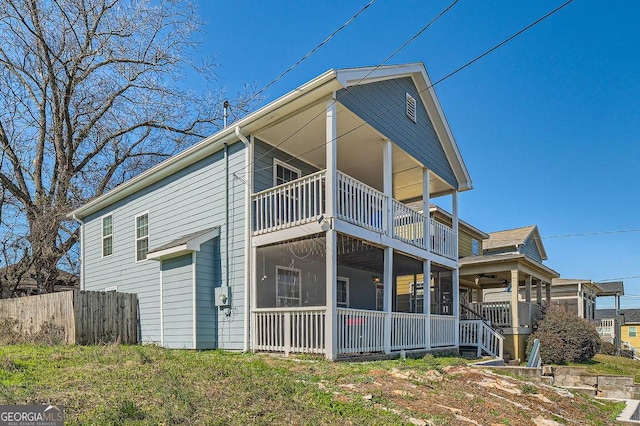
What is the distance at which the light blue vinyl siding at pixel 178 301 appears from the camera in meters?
10.6

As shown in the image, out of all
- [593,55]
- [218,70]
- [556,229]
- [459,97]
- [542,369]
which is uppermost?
[218,70]

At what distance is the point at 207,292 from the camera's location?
10.7m

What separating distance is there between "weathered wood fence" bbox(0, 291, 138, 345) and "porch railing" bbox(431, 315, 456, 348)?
333 inches

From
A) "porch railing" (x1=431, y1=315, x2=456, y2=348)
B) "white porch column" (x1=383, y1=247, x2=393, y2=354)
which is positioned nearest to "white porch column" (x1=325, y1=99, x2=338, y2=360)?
"white porch column" (x1=383, y1=247, x2=393, y2=354)

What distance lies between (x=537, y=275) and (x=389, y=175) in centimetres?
1184

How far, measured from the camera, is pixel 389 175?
10.6m

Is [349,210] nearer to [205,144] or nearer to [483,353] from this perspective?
[205,144]

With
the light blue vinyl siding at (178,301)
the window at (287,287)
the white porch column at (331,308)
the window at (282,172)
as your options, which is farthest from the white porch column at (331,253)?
the light blue vinyl siding at (178,301)

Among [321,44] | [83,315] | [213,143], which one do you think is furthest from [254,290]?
[321,44]

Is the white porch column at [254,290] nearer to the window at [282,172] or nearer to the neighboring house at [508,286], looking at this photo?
the window at [282,172]

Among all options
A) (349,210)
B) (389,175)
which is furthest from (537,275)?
(349,210)

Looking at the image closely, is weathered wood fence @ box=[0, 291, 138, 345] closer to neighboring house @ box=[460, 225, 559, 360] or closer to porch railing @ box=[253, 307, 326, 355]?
porch railing @ box=[253, 307, 326, 355]

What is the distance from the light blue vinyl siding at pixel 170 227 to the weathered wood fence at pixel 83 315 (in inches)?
18.8

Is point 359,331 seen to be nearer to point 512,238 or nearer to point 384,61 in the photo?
point 384,61
